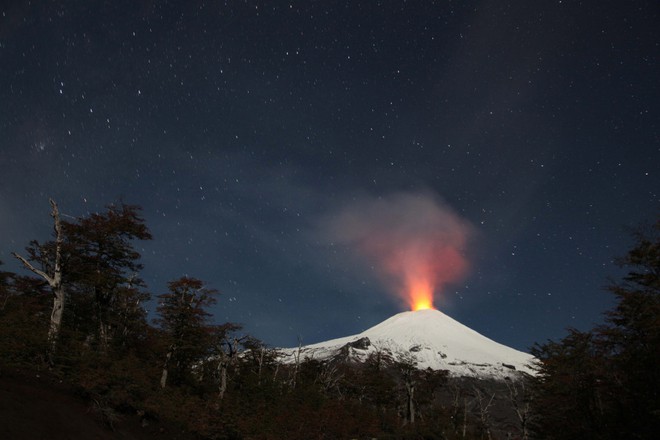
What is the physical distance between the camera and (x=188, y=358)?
1079 inches

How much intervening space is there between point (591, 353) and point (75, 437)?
21942 millimetres

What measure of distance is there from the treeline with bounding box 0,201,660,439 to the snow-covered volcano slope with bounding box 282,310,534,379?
3742 inches

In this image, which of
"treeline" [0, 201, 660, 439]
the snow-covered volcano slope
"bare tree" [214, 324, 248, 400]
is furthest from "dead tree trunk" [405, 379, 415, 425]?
the snow-covered volcano slope

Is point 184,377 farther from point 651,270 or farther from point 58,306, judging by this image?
point 651,270

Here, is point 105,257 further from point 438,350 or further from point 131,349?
point 438,350

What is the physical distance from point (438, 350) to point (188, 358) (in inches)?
5904

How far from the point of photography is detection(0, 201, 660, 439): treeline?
1580cm

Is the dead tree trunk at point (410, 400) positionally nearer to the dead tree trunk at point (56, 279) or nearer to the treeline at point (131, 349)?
the treeline at point (131, 349)

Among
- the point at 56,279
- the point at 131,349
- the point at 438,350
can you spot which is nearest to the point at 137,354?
the point at 131,349

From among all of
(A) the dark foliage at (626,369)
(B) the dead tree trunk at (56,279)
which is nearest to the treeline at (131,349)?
(B) the dead tree trunk at (56,279)

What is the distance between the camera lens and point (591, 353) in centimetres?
1944

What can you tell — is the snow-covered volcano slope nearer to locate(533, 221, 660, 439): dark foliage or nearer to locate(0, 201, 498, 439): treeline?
locate(0, 201, 498, 439): treeline

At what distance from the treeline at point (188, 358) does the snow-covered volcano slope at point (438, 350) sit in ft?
312

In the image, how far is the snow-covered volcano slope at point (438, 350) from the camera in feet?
462
